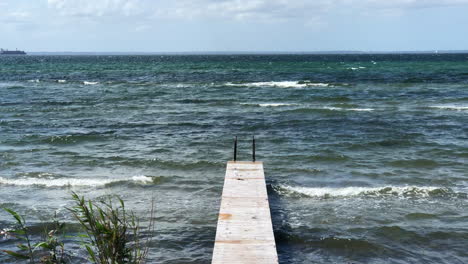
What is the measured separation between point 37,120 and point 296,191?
63.1ft

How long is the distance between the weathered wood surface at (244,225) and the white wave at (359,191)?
1494mm

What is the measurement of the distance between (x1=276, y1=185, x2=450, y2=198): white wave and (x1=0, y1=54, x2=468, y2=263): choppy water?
0.06m

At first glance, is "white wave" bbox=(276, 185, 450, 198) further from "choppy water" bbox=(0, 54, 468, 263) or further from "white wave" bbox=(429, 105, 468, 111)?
"white wave" bbox=(429, 105, 468, 111)

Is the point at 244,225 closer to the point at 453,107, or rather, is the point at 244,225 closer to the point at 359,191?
the point at 359,191

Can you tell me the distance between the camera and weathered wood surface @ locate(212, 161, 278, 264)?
25.9ft

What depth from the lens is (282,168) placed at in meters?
16.1

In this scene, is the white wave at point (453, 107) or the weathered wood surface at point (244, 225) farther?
the white wave at point (453, 107)

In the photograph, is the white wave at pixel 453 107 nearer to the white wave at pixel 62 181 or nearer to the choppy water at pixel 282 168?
the choppy water at pixel 282 168

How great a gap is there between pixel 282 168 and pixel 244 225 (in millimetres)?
7117

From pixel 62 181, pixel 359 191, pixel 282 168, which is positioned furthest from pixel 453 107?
pixel 62 181

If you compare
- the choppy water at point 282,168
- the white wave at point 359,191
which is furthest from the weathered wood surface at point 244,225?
the white wave at point 359,191

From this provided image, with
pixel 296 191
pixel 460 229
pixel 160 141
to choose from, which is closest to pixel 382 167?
pixel 296 191

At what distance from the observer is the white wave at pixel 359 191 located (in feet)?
42.9

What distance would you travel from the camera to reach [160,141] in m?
20.8
